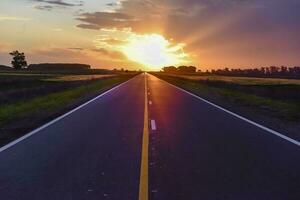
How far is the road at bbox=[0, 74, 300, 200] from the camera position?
743 cm

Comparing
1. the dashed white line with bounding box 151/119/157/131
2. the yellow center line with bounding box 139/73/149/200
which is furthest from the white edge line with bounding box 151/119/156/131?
the yellow center line with bounding box 139/73/149/200

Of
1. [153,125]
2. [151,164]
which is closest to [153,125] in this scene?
[153,125]

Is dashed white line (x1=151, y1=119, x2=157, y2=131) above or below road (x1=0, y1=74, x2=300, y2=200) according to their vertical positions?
below

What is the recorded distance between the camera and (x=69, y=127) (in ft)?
52.3

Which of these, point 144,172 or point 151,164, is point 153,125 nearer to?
point 151,164

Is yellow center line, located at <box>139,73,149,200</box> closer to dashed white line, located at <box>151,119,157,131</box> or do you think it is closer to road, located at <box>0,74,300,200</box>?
road, located at <box>0,74,300,200</box>

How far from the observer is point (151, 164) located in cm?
955

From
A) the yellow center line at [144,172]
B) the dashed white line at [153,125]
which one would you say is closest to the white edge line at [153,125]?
the dashed white line at [153,125]

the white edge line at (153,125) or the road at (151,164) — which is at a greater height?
the road at (151,164)

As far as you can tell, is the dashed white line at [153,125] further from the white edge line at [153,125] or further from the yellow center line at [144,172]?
the yellow center line at [144,172]

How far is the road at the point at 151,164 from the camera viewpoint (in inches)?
293

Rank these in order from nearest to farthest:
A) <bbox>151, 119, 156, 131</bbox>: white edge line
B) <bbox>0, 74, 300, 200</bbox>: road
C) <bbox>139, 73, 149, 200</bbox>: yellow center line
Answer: <bbox>139, 73, 149, 200</bbox>: yellow center line < <bbox>0, 74, 300, 200</bbox>: road < <bbox>151, 119, 156, 131</bbox>: white edge line

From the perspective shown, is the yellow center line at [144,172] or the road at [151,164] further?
the road at [151,164]

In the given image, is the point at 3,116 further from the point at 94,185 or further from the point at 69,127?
the point at 94,185
